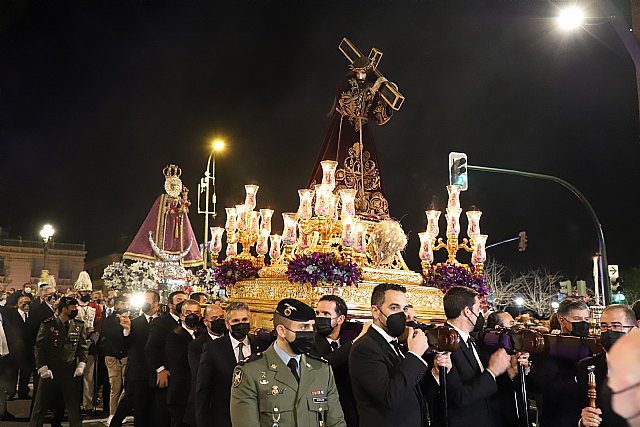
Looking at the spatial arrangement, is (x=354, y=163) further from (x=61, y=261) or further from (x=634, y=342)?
(x=61, y=261)

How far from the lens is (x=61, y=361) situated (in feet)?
30.4

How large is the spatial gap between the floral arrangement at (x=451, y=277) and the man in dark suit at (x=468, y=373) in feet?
24.2

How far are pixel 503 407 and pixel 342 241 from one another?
582cm

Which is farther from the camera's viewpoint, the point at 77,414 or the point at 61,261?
the point at 61,261

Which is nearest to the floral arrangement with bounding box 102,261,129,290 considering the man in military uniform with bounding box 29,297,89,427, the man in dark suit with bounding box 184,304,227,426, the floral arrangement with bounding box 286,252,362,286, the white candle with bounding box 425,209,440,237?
the man in military uniform with bounding box 29,297,89,427

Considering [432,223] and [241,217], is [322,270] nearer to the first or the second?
[241,217]

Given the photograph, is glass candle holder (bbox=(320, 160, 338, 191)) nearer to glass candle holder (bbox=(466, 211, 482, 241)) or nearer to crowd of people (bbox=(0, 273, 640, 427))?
glass candle holder (bbox=(466, 211, 482, 241))

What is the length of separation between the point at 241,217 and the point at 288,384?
28.7ft

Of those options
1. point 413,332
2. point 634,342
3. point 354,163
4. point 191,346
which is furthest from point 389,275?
point 634,342

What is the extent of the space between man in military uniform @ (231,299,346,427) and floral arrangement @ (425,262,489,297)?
333 inches

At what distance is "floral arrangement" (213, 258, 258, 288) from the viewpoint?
1271 cm

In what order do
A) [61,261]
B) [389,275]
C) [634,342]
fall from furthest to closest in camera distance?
[61,261]
[389,275]
[634,342]

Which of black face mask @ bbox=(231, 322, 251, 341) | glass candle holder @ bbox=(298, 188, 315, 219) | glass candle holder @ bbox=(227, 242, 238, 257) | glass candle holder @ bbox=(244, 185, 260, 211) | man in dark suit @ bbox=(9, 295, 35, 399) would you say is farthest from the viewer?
glass candle holder @ bbox=(227, 242, 238, 257)

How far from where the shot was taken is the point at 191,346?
262 inches
